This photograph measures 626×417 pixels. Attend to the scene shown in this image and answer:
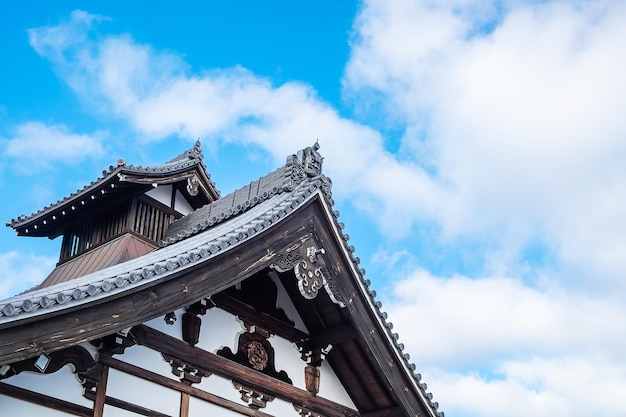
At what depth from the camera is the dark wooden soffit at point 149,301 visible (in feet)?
22.6

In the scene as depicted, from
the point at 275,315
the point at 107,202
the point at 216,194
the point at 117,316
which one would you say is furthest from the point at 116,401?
the point at 216,194

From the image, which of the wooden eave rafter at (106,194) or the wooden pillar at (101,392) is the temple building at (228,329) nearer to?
the wooden pillar at (101,392)

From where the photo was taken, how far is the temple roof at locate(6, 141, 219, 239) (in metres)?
16.1

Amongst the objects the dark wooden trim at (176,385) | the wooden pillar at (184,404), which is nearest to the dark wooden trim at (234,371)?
the dark wooden trim at (176,385)

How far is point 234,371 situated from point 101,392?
2.40 m

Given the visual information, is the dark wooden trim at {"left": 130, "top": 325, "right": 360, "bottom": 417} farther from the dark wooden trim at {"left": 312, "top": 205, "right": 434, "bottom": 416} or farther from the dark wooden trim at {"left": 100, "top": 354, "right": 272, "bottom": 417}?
the dark wooden trim at {"left": 312, "top": 205, "right": 434, "bottom": 416}

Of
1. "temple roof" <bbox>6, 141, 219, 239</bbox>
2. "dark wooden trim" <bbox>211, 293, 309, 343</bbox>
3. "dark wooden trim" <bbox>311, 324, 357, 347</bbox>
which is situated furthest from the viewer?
"temple roof" <bbox>6, 141, 219, 239</bbox>

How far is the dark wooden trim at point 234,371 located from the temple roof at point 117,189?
7122 millimetres

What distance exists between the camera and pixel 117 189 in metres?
16.4

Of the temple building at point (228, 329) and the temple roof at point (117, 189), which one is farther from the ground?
the temple roof at point (117, 189)

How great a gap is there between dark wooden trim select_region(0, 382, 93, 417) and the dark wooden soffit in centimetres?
112

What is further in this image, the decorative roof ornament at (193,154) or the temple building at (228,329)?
the decorative roof ornament at (193,154)

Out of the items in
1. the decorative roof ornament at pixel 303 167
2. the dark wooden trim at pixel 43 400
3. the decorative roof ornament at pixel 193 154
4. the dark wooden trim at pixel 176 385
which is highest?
the decorative roof ornament at pixel 193 154

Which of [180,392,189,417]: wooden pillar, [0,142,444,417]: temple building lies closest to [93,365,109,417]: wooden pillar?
[0,142,444,417]: temple building
